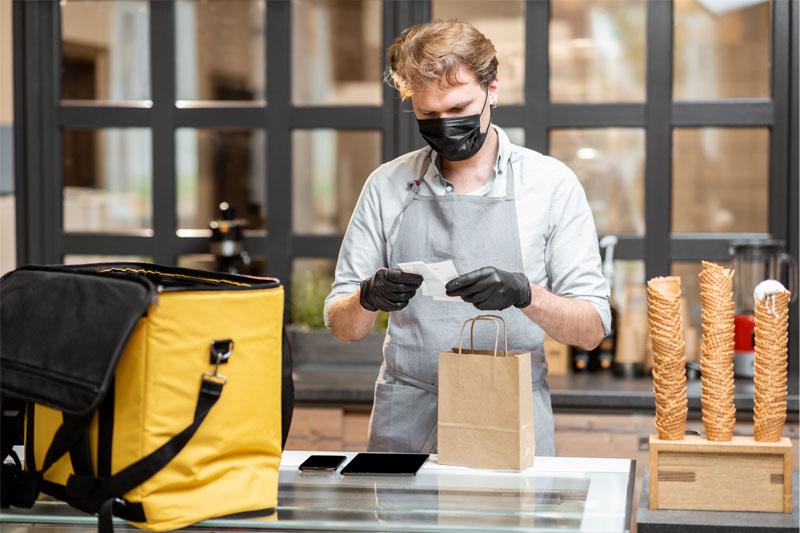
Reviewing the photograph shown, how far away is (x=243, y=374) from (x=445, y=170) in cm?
77

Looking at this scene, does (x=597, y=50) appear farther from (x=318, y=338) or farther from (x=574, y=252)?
(x=574, y=252)

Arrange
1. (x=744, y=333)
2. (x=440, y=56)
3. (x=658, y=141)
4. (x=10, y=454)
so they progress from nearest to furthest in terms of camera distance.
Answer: (x=10, y=454) < (x=440, y=56) < (x=744, y=333) < (x=658, y=141)

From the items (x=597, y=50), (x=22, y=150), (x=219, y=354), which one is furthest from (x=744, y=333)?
(x=22, y=150)

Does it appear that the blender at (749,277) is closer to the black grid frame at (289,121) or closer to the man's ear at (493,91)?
the black grid frame at (289,121)

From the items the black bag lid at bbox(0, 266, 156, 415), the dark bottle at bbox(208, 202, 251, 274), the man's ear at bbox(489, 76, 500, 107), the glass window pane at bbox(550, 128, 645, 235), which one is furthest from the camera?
the glass window pane at bbox(550, 128, 645, 235)

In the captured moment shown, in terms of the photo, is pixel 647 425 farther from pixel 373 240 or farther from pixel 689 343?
pixel 373 240

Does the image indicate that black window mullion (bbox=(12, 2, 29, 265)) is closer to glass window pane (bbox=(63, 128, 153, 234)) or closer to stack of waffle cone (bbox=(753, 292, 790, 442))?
glass window pane (bbox=(63, 128, 153, 234))

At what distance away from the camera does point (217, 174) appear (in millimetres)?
3338

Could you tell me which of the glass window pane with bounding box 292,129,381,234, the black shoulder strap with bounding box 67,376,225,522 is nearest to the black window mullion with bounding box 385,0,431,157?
the glass window pane with bounding box 292,129,381,234

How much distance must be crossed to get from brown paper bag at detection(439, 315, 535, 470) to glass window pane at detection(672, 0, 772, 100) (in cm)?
199

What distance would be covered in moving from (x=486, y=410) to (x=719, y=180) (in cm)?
205

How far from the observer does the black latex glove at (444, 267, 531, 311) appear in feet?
4.82

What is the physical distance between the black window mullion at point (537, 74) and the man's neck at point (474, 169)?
127cm

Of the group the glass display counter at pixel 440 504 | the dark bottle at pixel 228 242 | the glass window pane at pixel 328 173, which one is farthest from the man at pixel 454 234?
the glass window pane at pixel 328 173
